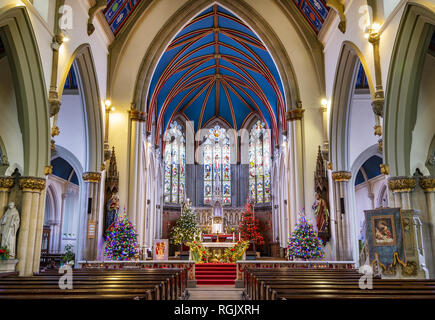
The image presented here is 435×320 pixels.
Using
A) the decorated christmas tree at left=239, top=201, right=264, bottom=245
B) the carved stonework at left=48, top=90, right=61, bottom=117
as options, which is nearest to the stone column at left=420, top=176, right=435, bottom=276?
Answer: the carved stonework at left=48, top=90, right=61, bottom=117

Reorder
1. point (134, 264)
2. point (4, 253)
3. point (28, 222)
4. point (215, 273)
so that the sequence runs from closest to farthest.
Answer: point (4, 253), point (28, 222), point (134, 264), point (215, 273)

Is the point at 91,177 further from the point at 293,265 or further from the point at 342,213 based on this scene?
the point at 342,213

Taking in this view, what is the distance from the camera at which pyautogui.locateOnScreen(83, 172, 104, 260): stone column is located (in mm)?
12906

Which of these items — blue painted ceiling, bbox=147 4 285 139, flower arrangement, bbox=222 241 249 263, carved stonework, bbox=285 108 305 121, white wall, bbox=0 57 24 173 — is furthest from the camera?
blue painted ceiling, bbox=147 4 285 139

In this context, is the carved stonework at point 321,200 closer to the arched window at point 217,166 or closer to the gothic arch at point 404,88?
the gothic arch at point 404,88

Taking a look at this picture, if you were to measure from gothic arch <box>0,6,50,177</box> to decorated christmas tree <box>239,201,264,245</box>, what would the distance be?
53.3ft

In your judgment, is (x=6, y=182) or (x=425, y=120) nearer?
(x=6, y=182)

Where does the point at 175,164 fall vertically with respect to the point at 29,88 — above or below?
above

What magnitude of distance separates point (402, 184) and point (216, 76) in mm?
17765

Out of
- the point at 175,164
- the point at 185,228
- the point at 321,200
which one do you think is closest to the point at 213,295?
the point at 321,200

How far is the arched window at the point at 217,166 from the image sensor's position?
28203mm

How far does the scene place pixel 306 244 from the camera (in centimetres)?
1282

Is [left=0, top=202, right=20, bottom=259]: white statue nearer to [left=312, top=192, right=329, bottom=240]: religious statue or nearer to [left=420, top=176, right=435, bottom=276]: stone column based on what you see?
[left=312, top=192, right=329, bottom=240]: religious statue
